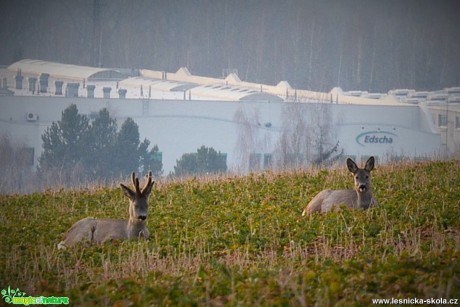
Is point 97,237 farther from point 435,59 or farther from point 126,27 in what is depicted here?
point 126,27

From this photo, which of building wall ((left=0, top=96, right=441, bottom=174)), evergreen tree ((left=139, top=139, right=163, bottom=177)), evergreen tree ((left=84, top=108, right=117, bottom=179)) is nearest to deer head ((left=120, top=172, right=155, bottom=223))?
evergreen tree ((left=84, top=108, right=117, bottom=179))

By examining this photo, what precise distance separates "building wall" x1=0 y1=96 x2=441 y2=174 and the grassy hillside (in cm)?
7009

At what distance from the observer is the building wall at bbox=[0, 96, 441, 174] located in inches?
3664

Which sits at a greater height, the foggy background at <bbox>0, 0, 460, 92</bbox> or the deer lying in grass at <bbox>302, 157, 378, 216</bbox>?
the foggy background at <bbox>0, 0, 460, 92</bbox>

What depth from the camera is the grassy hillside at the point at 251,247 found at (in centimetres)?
981

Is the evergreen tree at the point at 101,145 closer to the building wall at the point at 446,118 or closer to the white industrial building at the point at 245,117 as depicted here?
the white industrial building at the point at 245,117

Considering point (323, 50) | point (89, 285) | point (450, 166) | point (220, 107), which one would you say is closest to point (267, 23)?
point (323, 50)

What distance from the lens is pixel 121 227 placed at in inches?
608

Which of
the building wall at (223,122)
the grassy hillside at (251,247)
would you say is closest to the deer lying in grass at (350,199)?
the grassy hillside at (251,247)

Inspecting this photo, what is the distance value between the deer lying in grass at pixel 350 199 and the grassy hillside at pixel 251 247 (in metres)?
0.29

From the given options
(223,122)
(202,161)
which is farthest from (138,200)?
(223,122)

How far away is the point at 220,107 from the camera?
326ft

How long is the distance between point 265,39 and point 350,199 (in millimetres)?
148534

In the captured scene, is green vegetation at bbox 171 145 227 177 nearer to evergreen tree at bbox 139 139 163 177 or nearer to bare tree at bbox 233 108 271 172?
evergreen tree at bbox 139 139 163 177
